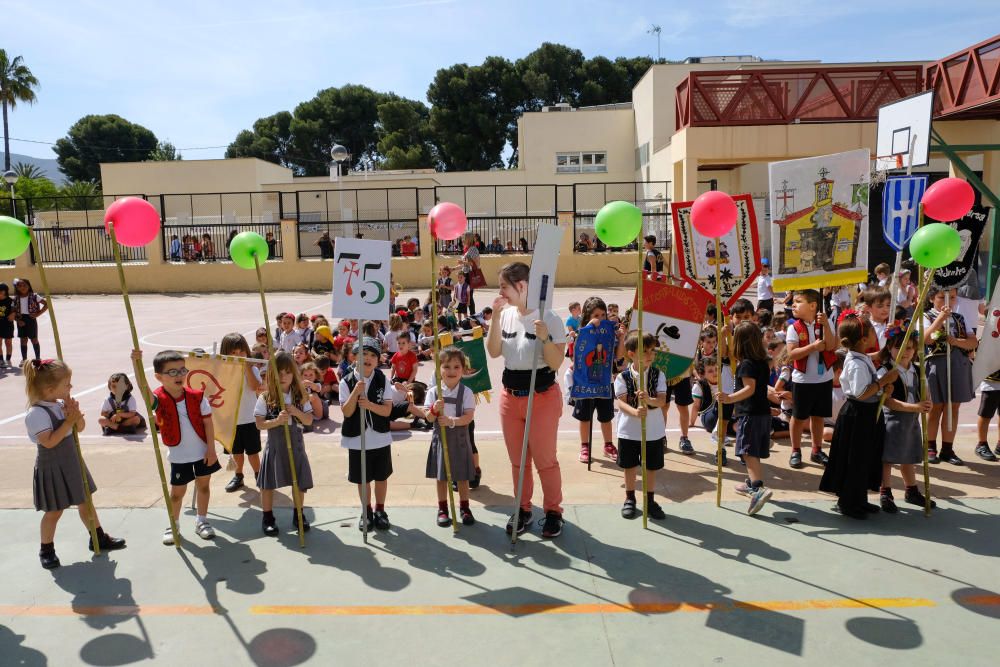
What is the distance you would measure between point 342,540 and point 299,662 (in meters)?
1.56

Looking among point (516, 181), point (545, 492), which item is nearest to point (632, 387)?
point (545, 492)

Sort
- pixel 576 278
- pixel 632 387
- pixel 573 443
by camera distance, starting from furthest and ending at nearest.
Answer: pixel 576 278 < pixel 573 443 < pixel 632 387

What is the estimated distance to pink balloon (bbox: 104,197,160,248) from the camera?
497 cm

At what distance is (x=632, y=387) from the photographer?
5.91 meters

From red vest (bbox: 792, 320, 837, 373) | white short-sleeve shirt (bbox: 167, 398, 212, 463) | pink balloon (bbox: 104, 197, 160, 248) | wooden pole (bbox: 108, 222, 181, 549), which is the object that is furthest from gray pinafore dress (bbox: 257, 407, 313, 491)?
red vest (bbox: 792, 320, 837, 373)

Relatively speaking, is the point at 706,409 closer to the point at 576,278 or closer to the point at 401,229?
the point at 576,278

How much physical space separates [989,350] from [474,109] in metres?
47.2

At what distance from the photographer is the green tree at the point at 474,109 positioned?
167 feet

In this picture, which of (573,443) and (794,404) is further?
(573,443)

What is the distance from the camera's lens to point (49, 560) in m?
5.02

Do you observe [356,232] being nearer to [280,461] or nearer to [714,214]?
[280,461]

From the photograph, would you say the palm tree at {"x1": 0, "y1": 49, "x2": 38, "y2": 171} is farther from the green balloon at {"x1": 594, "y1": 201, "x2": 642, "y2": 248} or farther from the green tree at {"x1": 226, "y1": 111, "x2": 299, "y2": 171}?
the green balloon at {"x1": 594, "y1": 201, "x2": 642, "y2": 248}

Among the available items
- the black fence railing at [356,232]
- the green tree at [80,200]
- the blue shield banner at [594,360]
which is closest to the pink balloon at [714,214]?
the blue shield banner at [594,360]

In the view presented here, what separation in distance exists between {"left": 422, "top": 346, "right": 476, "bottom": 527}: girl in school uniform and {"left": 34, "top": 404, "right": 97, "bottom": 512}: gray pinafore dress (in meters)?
2.47
